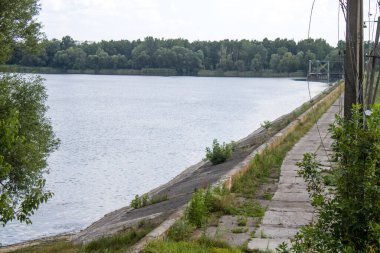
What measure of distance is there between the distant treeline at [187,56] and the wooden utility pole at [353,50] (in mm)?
149274

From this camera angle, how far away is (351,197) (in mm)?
4758

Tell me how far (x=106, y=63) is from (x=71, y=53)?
16344 millimetres

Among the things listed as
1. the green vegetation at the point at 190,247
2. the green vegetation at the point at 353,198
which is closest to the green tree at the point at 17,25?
the green vegetation at the point at 190,247

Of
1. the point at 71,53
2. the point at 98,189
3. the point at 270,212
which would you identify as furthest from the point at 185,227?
the point at 71,53

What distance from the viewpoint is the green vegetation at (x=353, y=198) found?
4.60 m

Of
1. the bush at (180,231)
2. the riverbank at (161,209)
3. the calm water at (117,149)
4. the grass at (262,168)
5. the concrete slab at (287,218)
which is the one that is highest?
the bush at (180,231)

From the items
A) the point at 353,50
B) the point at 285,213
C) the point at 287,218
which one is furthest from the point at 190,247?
the point at 353,50

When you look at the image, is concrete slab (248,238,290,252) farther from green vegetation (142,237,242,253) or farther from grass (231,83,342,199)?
grass (231,83,342,199)

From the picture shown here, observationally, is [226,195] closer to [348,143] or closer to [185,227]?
[185,227]

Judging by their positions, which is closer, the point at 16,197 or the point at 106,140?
the point at 16,197

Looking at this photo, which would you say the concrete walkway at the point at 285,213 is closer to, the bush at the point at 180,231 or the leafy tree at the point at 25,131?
the bush at the point at 180,231

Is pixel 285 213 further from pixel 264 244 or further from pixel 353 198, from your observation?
pixel 353 198

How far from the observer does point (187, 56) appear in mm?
162875

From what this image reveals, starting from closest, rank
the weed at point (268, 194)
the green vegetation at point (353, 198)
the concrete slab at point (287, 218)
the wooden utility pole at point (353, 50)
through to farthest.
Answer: the green vegetation at point (353, 198) < the wooden utility pole at point (353, 50) < the concrete slab at point (287, 218) < the weed at point (268, 194)
